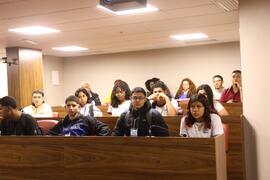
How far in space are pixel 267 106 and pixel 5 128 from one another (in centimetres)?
273

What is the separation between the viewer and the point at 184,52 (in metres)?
10.2

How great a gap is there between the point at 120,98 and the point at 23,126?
53.4 inches

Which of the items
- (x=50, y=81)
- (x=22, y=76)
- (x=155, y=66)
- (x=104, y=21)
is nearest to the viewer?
(x=104, y=21)

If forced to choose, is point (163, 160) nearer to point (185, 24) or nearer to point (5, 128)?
point (5, 128)

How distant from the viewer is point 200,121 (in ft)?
12.1

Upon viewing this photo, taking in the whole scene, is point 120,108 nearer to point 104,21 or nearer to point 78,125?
point 78,125

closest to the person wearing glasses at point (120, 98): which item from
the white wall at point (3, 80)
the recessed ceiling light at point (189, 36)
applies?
the recessed ceiling light at point (189, 36)

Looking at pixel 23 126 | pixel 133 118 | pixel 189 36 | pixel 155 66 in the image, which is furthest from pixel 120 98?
pixel 155 66

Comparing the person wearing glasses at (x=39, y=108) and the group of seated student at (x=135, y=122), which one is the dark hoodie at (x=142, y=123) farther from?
the person wearing glasses at (x=39, y=108)

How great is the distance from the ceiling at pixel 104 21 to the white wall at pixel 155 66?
1567 millimetres

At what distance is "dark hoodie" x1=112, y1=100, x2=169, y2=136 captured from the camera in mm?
3689

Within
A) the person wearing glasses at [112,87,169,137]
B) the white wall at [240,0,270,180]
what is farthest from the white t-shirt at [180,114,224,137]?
the white wall at [240,0,270,180]

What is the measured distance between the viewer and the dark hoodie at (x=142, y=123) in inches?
145

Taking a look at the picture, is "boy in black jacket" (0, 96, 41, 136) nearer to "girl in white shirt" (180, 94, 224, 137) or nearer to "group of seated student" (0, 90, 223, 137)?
"group of seated student" (0, 90, 223, 137)
